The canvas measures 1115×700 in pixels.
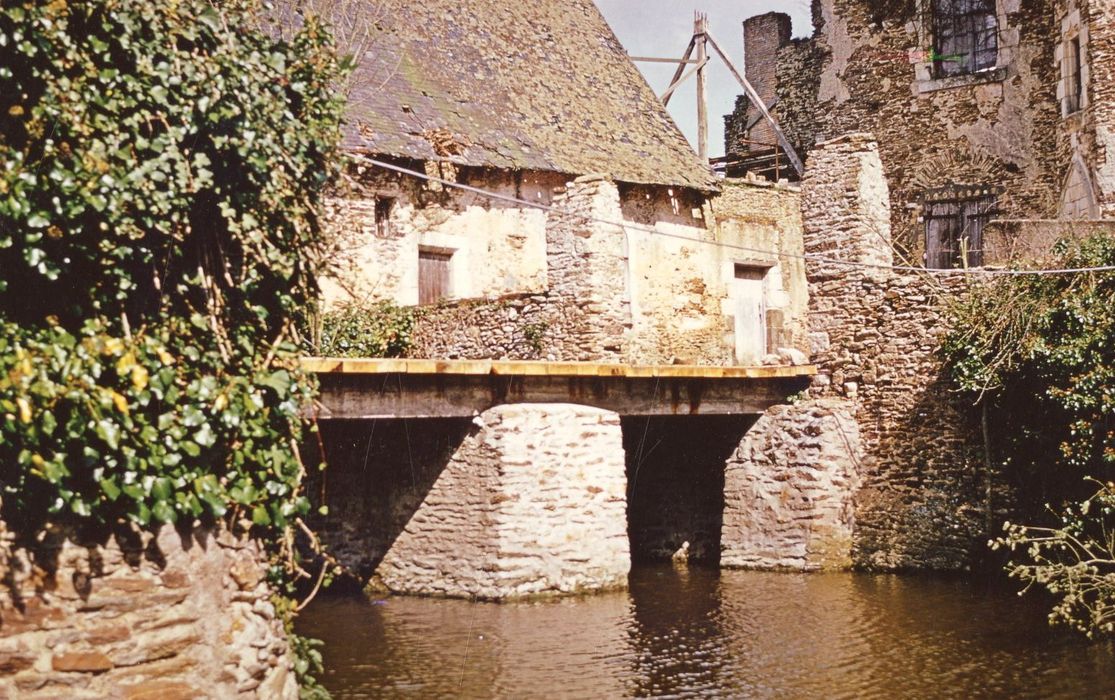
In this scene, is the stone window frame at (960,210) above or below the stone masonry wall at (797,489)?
above

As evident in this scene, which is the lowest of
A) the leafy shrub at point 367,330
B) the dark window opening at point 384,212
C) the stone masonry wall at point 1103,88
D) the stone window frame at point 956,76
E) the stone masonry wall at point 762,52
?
the leafy shrub at point 367,330

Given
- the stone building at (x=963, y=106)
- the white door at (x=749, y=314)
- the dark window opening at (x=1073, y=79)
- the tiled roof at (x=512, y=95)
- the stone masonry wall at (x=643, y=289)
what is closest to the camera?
the stone masonry wall at (x=643, y=289)

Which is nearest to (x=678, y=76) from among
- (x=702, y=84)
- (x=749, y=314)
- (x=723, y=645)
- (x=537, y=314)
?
(x=702, y=84)

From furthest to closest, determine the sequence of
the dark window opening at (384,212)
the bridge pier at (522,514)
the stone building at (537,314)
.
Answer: the dark window opening at (384,212), the stone building at (537,314), the bridge pier at (522,514)

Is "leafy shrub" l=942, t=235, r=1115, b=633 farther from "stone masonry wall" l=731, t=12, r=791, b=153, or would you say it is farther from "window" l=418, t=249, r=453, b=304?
"stone masonry wall" l=731, t=12, r=791, b=153

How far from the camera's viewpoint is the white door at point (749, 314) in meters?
24.0

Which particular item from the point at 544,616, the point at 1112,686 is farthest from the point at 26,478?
the point at 1112,686

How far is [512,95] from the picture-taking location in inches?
863

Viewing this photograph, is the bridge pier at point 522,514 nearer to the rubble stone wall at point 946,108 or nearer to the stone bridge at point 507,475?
the stone bridge at point 507,475

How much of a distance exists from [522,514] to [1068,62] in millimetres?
13261

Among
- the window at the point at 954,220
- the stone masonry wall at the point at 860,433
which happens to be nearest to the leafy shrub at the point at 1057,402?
the stone masonry wall at the point at 860,433

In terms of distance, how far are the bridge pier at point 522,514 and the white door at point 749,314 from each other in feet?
31.5

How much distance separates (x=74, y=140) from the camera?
686 cm

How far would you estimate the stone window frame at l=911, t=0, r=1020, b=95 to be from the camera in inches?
882
